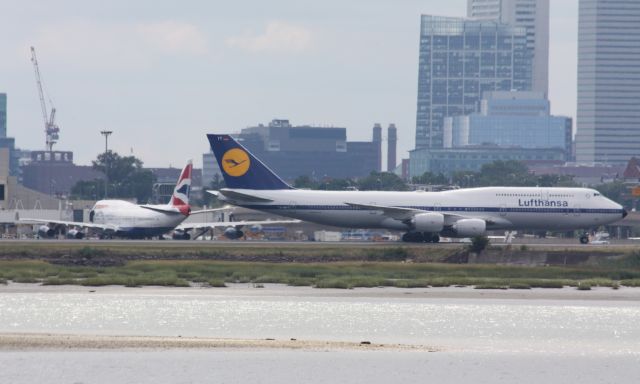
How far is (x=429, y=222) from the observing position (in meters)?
108

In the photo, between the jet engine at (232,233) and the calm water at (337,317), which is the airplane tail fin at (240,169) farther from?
the calm water at (337,317)

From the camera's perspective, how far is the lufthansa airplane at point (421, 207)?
360 feet

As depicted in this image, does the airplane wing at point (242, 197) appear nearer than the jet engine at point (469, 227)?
No

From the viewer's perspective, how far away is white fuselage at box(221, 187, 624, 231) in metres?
111

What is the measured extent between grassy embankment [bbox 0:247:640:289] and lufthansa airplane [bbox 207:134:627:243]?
10505mm

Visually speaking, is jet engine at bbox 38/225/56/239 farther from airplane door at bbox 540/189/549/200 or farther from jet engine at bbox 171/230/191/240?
airplane door at bbox 540/189/549/200

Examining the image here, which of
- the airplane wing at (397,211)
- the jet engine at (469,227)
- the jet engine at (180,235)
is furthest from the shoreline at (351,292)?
the jet engine at (180,235)

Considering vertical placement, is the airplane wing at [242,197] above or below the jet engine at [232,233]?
above

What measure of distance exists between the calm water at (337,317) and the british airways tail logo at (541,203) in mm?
36594

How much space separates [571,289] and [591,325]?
14.8 metres

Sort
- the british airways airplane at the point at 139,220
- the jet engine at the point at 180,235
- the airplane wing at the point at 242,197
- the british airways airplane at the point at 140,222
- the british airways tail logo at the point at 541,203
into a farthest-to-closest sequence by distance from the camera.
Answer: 1. the jet engine at the point at 180,235
2. the british airways airplane at the point at 140,222
3. the british airways airplane at the point at 139,220
4. the british airways tail logo at the point at 541,203
5. the airplane wing at the point at 242,197

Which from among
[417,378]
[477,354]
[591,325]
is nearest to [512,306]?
[591,325]

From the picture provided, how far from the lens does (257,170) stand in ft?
371

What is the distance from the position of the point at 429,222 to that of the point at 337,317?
43854mm
